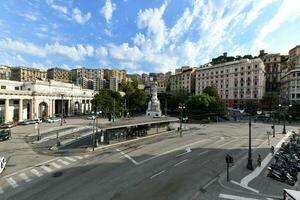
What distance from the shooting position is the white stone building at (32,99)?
6681cm

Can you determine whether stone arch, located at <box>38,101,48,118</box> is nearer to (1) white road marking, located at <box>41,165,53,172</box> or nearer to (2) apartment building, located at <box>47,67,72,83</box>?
(1) white road marking, located at <box>41,165,53,172</box>

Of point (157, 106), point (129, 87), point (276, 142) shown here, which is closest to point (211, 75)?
point (129, 87)

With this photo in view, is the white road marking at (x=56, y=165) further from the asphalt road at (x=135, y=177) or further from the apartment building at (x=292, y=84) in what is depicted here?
the apartment building at (x=292, y=84)

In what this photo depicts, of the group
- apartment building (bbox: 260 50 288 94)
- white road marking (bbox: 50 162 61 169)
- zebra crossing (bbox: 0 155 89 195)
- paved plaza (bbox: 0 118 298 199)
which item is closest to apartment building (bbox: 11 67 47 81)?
paved plaza (bbox: 0 118 298 199)

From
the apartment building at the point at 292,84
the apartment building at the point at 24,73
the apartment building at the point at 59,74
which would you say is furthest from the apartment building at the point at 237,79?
the apartment building at the point at 59,74

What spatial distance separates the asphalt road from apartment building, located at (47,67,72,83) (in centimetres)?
16672

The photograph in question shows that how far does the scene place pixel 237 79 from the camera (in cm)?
10406

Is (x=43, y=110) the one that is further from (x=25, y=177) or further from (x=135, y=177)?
(x=135, y=177)

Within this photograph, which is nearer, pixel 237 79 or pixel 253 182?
pixel 253 182

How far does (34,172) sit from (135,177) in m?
10.5

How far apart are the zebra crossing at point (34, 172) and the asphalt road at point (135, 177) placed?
883 mm

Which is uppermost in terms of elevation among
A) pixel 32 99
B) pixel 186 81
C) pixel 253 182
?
pixel 186 81

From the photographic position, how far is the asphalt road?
57.9ft

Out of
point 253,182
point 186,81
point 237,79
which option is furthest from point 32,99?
point 237,79
